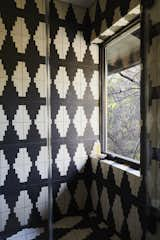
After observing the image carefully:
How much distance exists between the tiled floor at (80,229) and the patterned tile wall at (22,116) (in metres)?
0.21

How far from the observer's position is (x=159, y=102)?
1.18m

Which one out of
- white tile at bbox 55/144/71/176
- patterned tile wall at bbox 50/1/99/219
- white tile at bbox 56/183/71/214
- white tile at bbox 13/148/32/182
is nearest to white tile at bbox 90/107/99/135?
patterned tile wall at bbox 50/1/99/219

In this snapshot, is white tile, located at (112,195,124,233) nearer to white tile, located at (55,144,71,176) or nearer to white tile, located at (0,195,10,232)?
white tile, located at (55,144,71,176)

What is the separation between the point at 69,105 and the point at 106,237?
1182 mm

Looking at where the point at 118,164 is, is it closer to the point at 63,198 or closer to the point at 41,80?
the point at 63,198

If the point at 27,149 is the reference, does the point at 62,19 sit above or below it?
above

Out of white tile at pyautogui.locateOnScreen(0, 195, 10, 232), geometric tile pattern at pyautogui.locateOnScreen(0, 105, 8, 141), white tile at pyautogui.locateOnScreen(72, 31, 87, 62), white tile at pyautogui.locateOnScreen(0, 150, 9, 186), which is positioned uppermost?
white tile at pyautogui.locateOnScreen(72, 31, 87, 62)

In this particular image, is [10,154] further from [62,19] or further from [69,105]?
[62,19]

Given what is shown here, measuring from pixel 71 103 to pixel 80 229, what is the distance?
3.70ft

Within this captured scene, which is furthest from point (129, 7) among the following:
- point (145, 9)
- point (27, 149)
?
point (27, 149)

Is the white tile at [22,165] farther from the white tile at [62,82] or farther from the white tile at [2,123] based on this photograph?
the white tile at [62,82]

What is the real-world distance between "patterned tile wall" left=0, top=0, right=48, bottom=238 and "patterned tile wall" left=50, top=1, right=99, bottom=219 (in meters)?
0.13

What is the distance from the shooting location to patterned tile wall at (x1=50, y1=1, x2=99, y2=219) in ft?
7.29

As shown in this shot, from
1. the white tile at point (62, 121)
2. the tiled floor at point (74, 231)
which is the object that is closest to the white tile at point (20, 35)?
the white tile at point (62, 121)
